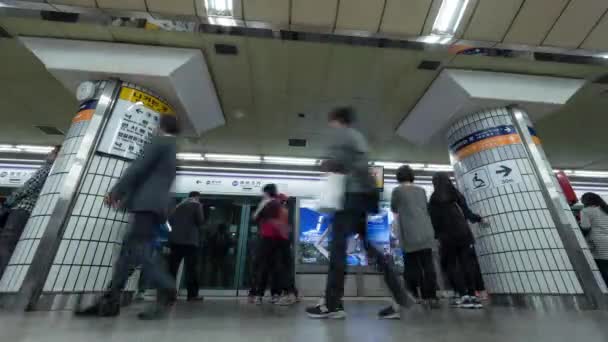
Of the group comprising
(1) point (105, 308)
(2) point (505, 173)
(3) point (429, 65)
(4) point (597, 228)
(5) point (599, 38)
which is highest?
(3) point (429, 65)

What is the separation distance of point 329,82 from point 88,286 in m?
4.05

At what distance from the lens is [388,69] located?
452 centimetres

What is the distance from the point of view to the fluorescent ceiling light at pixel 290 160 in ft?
24.8

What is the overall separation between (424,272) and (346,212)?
1609 millimetres

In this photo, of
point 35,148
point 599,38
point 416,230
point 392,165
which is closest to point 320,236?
point 392,165

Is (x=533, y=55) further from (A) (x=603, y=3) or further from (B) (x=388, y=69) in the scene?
(B) (x=388, y=69)

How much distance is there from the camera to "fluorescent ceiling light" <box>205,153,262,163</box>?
7398 millimetres

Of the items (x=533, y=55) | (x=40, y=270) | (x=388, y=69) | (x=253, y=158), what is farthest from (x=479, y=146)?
(x=40, y=270)

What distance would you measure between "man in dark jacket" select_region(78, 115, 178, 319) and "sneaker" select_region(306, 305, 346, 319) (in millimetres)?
1010

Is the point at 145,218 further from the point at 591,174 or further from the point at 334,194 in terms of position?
the point at 591,174

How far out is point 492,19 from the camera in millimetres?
3566

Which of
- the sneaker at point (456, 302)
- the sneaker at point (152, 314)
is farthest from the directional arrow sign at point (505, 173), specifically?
the sneaker at point (152, 314)

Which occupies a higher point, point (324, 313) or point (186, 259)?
point (186, 259)

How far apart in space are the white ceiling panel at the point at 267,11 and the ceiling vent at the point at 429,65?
2027 mm
